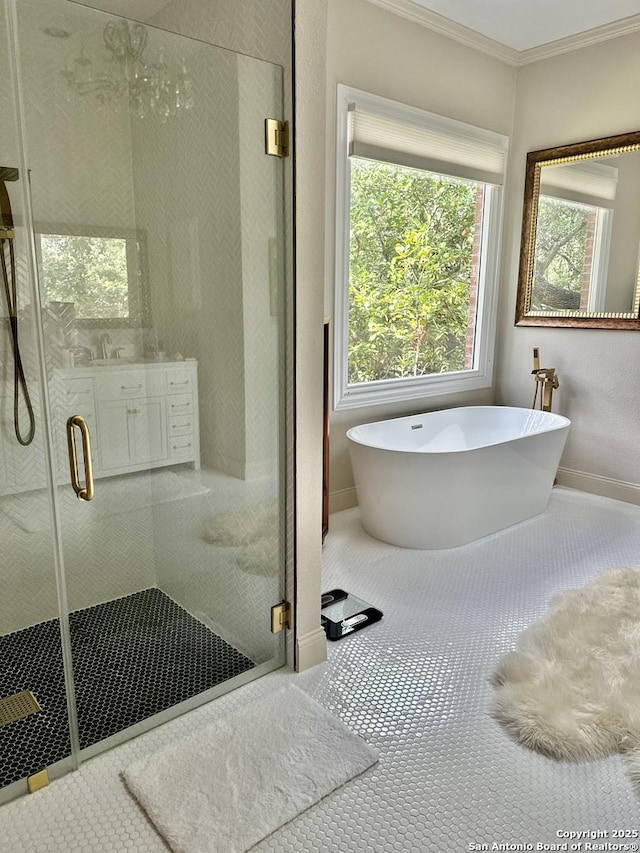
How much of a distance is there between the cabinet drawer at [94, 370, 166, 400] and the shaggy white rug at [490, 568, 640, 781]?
1681mm

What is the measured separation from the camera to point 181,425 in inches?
96.7

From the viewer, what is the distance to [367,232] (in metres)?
3.89

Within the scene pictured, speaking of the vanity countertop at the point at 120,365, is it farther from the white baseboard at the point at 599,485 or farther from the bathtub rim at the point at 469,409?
the white baseboard at the point at 599,485

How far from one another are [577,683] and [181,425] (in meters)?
1.70

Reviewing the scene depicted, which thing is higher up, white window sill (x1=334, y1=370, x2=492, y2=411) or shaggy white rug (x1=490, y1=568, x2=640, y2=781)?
white window sill (x1=334, y1=370, x2=492, y2=411)

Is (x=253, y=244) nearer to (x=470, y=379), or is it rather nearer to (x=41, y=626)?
(x=41, y=626)

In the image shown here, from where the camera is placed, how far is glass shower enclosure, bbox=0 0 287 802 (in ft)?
6.31

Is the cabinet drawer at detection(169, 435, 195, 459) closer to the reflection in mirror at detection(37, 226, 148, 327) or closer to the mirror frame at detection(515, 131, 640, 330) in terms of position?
the reflection in mirror at detection(37, 226, 148, 327)

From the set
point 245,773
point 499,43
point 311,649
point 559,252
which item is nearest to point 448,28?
point 499,43

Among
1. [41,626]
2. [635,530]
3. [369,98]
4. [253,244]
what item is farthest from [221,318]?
[635,530]

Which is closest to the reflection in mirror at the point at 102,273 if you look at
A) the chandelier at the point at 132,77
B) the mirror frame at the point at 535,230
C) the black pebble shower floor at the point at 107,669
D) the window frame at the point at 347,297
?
the chandelier at the point at 132,77

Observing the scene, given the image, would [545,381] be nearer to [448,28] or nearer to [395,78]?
[395,78]

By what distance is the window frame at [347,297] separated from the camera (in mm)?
3510

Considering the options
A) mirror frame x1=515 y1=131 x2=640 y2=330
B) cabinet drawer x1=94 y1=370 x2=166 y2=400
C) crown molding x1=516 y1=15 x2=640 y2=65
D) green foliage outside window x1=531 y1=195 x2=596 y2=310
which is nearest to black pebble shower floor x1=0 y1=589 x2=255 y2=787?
cabinet drawer x1=94 y1=370 x2=166 y2=400
